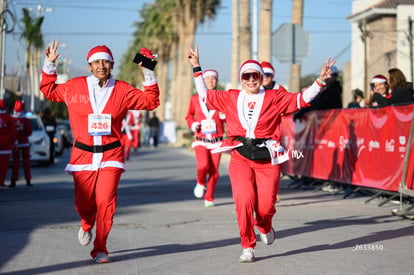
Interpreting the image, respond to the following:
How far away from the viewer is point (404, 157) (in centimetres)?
1191

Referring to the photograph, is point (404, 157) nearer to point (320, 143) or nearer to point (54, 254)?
point (320, 143)

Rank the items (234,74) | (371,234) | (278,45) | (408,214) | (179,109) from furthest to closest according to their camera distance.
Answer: (179,109) < (234,74) < (278,45) < (408,214) < (371,234)

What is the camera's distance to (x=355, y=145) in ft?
46.5

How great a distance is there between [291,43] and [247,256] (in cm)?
1151

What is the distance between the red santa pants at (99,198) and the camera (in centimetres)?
758

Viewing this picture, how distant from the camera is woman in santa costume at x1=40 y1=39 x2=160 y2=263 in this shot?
7648 mm

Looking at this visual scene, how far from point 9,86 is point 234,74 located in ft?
42.1

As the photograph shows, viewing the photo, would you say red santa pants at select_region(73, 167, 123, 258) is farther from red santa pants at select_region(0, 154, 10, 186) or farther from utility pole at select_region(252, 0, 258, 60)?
utility pole at select_region(252, 0, 258, 60)

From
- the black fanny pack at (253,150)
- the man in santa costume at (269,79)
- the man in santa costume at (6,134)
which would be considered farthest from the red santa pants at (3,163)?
the black fanny pack at (253,150)

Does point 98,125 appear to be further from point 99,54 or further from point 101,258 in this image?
point 101,258

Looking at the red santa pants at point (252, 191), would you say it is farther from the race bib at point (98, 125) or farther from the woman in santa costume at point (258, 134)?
the race bib at point (98, 125)

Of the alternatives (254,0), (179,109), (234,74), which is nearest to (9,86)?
(234,74)

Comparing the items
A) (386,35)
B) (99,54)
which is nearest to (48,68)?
(99,54)

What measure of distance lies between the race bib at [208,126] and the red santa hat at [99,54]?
5235mm
